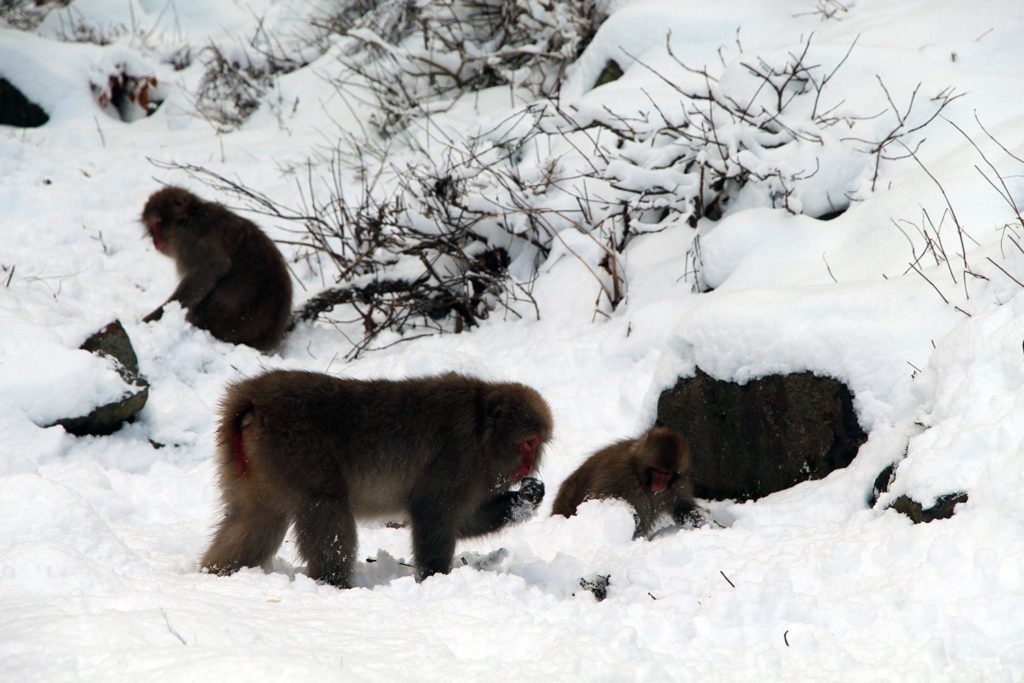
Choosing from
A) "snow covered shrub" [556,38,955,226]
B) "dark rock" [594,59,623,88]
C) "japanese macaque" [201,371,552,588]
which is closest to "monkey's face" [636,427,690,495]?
"japanese macaque" [201,371,552,588]

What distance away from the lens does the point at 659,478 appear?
4773 mm

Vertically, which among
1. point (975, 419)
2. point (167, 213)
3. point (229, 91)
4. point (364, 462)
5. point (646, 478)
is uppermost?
point (975, 419)

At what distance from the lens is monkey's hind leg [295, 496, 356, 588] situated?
395cm

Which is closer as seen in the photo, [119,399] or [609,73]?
[119,399]

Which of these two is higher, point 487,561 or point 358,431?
point 358,431

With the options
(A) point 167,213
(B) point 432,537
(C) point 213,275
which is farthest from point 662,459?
(A) point 167,213

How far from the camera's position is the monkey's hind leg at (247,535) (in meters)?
4.11

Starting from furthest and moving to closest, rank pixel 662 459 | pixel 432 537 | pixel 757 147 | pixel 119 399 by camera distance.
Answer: pixel 757 147 → pixel 119 399 → pixel 662 459 → pixel 432 537

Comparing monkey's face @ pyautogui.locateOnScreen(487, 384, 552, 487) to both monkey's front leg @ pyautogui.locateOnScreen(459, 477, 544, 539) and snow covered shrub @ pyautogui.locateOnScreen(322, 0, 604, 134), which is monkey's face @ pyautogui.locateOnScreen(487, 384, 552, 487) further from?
snow covered shrub @ pyautogui.locateOnScreen(322, 0, 604, 134)

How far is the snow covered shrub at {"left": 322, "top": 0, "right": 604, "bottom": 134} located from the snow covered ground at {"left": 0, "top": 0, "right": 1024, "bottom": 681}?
0.63 m

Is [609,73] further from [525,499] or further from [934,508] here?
[934,508]

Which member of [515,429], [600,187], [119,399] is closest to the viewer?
[515,429]

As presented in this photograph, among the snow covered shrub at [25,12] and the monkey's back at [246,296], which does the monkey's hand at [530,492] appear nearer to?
the monkey's back at [246,296]

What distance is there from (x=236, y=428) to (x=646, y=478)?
1.91m
